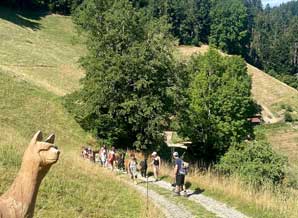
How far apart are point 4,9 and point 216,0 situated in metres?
70.0

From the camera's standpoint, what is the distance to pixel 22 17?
76.6 meters

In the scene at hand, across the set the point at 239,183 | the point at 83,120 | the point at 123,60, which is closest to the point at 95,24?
the point at 123,60

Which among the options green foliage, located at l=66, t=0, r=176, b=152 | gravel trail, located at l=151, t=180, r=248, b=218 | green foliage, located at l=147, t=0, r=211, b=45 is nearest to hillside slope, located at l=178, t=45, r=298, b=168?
green foliage, located at l=147, t=0, r=211, b=45

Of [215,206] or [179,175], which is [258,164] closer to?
[179,175]

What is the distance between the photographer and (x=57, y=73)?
51781 millimetres

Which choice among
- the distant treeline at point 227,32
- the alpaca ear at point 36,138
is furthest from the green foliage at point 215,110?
the distant treeline at point 227,32

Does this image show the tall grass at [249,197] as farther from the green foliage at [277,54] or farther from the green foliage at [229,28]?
the green foliage at [229,28]

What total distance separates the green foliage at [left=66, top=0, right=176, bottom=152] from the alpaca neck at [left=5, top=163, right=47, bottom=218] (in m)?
23.8

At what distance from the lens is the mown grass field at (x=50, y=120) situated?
1469 cm

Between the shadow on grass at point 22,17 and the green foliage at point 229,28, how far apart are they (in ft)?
138

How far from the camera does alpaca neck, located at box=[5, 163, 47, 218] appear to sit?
20.9 feet

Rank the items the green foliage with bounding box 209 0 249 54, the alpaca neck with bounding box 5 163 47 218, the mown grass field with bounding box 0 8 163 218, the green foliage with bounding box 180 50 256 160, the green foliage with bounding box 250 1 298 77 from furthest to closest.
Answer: the green foliage with bounding box 250 1 298 77 → the green foliage with bounding box 209 0 249 54 → the green foliage with bounding box 180 50 256 160 → the mown grass field with bounding box 0 8 163 218 → the alpaca neck with bounding box 5 163 47 218

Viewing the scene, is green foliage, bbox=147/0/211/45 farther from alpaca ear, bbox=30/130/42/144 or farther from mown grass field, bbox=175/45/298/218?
alpaca ear, bbox=30/130/42/144

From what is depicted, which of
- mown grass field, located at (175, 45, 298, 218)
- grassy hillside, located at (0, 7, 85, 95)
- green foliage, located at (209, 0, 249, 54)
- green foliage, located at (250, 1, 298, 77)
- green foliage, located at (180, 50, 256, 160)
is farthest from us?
green foliage, located at (250, 1, 298, 77)
